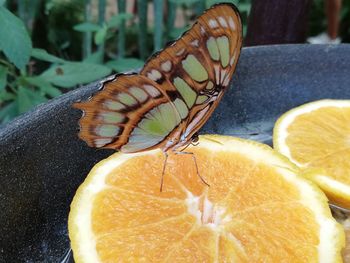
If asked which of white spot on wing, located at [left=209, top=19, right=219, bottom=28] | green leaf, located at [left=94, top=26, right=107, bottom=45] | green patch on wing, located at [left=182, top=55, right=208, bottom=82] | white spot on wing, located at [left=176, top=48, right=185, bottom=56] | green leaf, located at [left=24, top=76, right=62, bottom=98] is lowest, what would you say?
green leaf, located at [left=24, top=76, right=62, bottom=98]

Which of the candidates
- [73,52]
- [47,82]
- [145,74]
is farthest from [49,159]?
[73,52]

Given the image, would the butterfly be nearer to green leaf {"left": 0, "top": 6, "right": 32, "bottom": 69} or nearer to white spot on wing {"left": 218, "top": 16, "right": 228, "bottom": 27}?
white spot on wing {"left": 218, "top": 16, "right": 228, "bottom": 27}

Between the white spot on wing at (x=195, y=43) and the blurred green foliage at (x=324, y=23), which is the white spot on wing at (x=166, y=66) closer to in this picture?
the white spot on wing at (x=195, y=43)

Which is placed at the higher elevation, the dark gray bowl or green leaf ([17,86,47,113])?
the dark gray bowl

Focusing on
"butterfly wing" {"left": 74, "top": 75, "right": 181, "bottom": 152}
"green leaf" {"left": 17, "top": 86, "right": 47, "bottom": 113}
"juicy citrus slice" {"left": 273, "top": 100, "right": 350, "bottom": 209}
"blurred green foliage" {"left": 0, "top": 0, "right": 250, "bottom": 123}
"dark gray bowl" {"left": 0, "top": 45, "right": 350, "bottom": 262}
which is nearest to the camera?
"butterfly wing" {"left": 74, "top": 75, "right": 181, "bottom": 152}

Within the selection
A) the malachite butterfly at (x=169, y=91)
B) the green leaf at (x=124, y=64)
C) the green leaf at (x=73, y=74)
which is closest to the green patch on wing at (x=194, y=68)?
the malachite butterfly at (x=169, y=91)

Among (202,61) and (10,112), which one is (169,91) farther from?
(10,112)

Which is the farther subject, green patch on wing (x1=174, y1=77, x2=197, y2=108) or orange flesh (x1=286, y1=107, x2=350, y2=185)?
orange flesh (x1=286, y1=107, x2=350, y2=185)

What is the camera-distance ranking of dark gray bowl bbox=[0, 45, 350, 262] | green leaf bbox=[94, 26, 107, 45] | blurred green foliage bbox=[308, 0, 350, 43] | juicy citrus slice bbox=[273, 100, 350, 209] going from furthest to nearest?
blurred green foliage bbox=[308, 0, 350, 43], green leaf bbox=[94, 26, 107, 45], juicy citrus slice bbox=[273, 100, 350, 209], dark gray bowl bbox=[0, 45, 350, 262]

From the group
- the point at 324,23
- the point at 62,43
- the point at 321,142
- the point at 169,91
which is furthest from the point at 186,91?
the point at 324,23

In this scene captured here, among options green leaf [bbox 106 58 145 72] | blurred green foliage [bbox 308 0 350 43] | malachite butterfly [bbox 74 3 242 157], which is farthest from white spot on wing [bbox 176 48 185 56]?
blurred green foliage [bbox 308 0 350 43]
